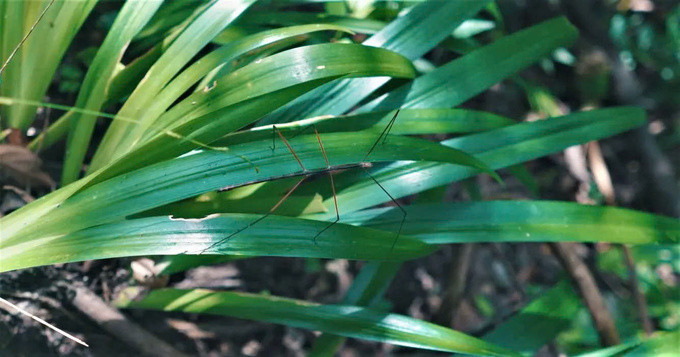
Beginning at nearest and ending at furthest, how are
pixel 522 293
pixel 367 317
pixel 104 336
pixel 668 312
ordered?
pixel 367 317
pixel 104 336
pixel 522 293
pixel 668 312

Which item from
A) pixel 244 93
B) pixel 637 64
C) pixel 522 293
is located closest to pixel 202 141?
pixel 244 93

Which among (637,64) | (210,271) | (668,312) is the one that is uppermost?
(637,64)

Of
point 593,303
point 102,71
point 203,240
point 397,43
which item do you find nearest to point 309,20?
point 397,43

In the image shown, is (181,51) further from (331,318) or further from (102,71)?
(331,318)

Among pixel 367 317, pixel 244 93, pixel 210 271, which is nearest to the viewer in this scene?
pixel 244 93

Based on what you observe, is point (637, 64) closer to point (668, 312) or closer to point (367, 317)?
point (668, 312)

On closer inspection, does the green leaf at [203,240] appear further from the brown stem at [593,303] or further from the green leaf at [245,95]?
the brown stem at [593,303]

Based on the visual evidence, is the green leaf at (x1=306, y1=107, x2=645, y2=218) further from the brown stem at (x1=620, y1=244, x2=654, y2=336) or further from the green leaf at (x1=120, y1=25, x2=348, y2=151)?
the brown stem at (x1=620, y1=244, x2=654, y2=336)
